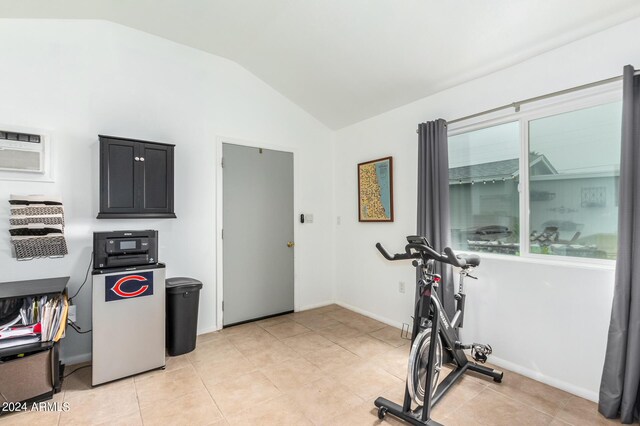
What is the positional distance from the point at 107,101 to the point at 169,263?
5.42 feet

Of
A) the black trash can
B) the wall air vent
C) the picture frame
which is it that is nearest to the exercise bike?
the picture frame

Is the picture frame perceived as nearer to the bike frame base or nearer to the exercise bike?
the exercise bike

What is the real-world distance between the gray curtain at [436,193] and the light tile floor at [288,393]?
2.67 feet

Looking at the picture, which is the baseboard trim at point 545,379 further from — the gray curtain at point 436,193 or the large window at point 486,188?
the large window at point 486,188

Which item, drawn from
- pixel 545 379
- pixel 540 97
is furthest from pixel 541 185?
pixel 545 379

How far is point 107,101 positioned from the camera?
9.50 ft

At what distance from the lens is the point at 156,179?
114 inches

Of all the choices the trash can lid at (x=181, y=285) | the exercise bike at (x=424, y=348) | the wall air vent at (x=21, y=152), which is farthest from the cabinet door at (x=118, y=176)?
the exercise bike at (x=424, y=348)

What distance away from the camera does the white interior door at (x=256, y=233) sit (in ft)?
11.8

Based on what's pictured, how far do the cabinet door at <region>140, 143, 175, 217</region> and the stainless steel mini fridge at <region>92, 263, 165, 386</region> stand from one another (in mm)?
586

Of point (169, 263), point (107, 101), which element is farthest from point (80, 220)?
point (107, 101)

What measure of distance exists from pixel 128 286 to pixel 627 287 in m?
3.51

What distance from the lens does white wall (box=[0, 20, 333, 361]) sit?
101 inches

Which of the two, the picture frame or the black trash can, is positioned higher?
the picture frame
